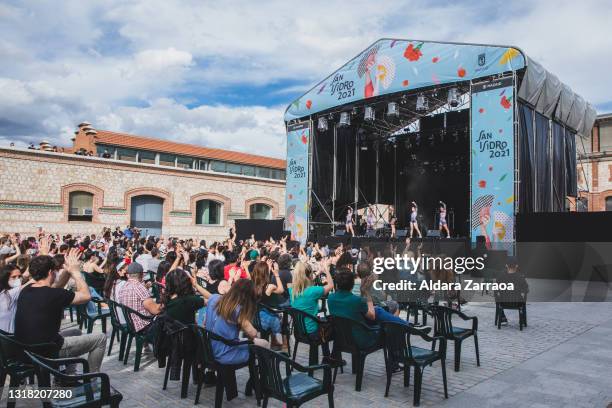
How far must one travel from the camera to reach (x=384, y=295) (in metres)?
8.06

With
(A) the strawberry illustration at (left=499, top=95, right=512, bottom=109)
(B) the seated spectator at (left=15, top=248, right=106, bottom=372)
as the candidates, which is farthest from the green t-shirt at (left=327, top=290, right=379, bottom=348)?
(A) the strawberry illustration at (left=499, top=95, right=512, bottom=109)

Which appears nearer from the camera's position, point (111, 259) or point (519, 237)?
point (111, 259)

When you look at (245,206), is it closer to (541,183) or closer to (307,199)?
(307,199)

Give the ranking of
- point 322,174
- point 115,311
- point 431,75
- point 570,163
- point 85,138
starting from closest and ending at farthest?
point 115,311 → point 431,75 → point 570,163 → point 322,174 → point 85,138

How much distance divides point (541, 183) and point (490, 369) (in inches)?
488

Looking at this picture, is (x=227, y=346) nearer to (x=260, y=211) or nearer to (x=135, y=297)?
(x=135, y=297)

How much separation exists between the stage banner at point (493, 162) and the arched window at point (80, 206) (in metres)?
17.8

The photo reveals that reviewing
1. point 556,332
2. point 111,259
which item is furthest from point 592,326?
point 111,259

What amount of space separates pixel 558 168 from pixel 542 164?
235cm

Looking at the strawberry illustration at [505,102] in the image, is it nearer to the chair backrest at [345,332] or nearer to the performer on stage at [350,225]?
the performer on stage at [350,225]

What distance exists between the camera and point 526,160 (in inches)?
571

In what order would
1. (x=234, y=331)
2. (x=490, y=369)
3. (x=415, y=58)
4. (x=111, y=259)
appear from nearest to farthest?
(x=234, y=331)
(x=490, y=369)
(x=111, y=259)
(x=415, y=58)

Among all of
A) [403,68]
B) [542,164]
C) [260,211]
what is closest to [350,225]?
[403,68]

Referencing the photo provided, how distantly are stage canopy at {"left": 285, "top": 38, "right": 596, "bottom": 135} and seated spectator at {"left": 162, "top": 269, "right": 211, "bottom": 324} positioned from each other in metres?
12.4
